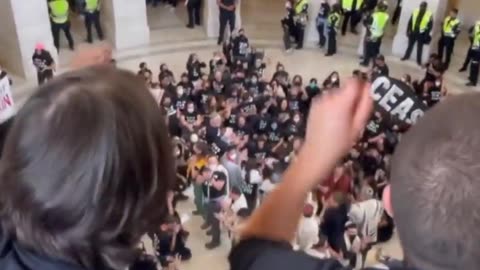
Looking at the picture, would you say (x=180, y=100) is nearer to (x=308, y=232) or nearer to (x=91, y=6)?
(x=308, y=232)

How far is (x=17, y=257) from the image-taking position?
1.87 metres

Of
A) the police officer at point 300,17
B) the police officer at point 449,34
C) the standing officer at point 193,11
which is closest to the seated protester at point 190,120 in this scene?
Answer: the police officer at point 300,17

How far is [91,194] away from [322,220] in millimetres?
7116

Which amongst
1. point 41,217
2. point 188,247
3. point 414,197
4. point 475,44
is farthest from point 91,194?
point 475,44

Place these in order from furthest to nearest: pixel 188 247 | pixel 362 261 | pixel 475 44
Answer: pixel 475 44 → pixel 188 247 → pixel 362 261

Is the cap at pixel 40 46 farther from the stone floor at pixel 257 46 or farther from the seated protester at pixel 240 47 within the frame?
the seated protester at pixel 240 47

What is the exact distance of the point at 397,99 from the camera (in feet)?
34.7

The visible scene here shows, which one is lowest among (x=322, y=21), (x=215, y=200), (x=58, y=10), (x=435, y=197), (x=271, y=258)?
(x=215, y=200)

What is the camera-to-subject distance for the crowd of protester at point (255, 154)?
848cm

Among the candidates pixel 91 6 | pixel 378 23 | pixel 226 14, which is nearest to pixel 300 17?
pixel 226 14

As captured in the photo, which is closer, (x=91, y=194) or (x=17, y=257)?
(x=91, y=194)

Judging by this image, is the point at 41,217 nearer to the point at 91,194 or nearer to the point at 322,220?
the point at 91,194

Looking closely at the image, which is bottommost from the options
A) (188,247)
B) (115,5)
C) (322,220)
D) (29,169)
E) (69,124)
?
(188,247)

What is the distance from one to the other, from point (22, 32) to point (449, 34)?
770cm
